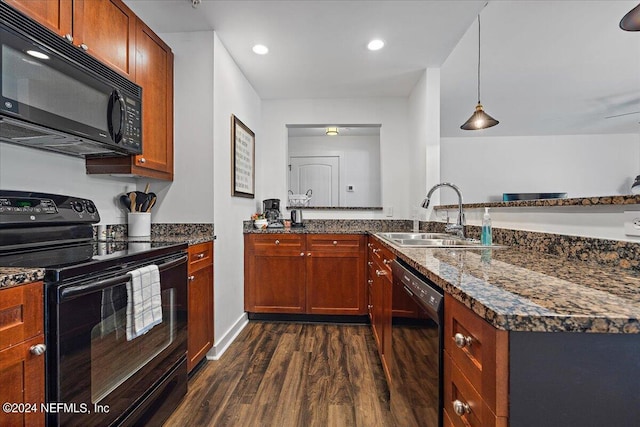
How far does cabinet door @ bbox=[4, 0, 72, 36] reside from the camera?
119 centimetres

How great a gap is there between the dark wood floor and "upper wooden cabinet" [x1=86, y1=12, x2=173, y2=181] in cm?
140

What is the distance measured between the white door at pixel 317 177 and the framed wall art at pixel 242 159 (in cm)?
227

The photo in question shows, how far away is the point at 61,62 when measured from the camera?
4.24 ft

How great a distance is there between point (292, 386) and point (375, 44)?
8.32 ft

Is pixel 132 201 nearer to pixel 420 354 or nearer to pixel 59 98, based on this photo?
pixel 59 98

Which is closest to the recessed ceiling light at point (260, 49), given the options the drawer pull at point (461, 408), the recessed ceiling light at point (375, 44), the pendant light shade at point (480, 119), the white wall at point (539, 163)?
the recessed ceiling light at point (375, 44)

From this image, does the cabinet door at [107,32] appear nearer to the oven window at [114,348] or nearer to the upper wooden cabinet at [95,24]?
the upper wooden cabinet at [95,24]

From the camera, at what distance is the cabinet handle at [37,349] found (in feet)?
2.92

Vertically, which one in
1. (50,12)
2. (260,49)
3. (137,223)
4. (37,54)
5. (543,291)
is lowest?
(543,291)

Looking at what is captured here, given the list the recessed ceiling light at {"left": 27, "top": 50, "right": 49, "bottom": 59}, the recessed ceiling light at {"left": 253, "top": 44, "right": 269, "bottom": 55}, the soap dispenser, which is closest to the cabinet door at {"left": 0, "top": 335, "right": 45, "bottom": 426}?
the recessed ceiling light at {"left": 27, "top": 50, "right": 49, "bottom": 59}

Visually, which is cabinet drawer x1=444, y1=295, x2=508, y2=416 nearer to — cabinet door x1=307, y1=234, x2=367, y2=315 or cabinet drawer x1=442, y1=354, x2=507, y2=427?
cabinet drawer x1=442, y1=354, x2=507, y2=427

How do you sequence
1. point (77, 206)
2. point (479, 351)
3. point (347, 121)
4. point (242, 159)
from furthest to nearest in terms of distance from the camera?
1. point (347, 121)
2. point (242, 159)
3. point (77, 206)
4. point (479, 351)

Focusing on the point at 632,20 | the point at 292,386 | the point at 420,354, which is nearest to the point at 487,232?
the point at 420,354

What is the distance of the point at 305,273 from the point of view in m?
2.90
